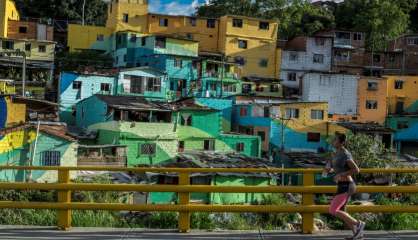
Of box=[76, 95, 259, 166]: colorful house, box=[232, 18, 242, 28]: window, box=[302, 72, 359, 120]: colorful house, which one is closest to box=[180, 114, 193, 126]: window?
box=[76, 95, 259, 166]: colorful house

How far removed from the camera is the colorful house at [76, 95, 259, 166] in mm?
41344

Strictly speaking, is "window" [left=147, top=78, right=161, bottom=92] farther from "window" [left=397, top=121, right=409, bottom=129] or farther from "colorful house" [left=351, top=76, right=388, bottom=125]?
"window" [left=397, top=121, right=409, bottom=129]

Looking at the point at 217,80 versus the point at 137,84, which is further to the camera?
the point at 217,80

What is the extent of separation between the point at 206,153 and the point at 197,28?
2796 cm

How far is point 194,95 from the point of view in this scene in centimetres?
5803

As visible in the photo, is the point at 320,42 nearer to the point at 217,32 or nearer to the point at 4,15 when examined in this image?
the point at 217,32

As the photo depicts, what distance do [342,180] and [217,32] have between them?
61.7m

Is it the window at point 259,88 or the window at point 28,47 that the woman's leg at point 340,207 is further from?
the window at point 28,47

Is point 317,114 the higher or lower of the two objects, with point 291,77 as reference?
lower

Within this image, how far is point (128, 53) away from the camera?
61.9m

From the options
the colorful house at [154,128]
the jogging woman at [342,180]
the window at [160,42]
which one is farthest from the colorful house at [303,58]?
the jogging woman at [342,180]

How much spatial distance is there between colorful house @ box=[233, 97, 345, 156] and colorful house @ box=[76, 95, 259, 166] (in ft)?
14.3

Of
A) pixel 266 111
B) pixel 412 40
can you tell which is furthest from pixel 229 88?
pixel 412 40

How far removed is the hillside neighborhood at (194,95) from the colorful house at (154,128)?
10 cm
